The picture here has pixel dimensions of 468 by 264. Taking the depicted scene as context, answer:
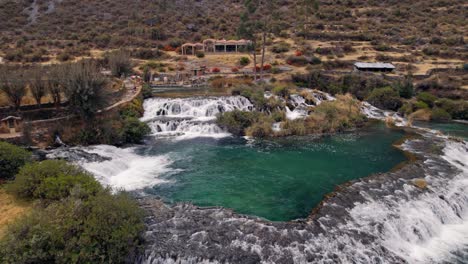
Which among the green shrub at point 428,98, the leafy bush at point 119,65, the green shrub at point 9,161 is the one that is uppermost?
the leafy bush at point 119,65

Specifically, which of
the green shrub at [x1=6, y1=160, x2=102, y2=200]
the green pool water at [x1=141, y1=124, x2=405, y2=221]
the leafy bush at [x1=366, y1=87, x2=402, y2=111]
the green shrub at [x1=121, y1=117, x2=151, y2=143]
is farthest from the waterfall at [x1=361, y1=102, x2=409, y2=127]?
the green shrub at [x1=6, y1=160, x2=102, y2=200]

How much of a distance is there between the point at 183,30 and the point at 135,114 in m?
49.8

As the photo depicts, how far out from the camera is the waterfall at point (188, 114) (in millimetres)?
29188

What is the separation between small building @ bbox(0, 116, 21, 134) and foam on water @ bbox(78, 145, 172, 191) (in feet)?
15.9

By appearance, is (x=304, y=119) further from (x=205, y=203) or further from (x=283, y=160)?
(x=205, y=203)

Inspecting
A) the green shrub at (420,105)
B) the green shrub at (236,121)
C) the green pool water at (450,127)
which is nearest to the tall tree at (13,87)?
the green shrub at (236,121)

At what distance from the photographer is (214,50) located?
62688mm

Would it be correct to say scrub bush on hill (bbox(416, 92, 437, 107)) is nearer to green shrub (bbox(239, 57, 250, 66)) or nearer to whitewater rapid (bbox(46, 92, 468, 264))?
whitewater rapid (bbox(46, 92, 468, 264))

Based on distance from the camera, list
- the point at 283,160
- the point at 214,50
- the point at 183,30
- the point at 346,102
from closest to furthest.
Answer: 1. the point at 283,160
2. the point at 346,102
3. the point at 214,50
4. the point at 183,30

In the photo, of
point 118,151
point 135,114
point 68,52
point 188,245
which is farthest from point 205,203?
point 68,52

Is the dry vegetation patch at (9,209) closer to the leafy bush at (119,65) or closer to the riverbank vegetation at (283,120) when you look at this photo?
the riverbank vegetation at (283,120)

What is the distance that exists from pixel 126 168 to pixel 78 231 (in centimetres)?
979

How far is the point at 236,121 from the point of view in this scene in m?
29.7

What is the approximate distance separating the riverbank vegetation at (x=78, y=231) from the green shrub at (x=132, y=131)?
11.7m
